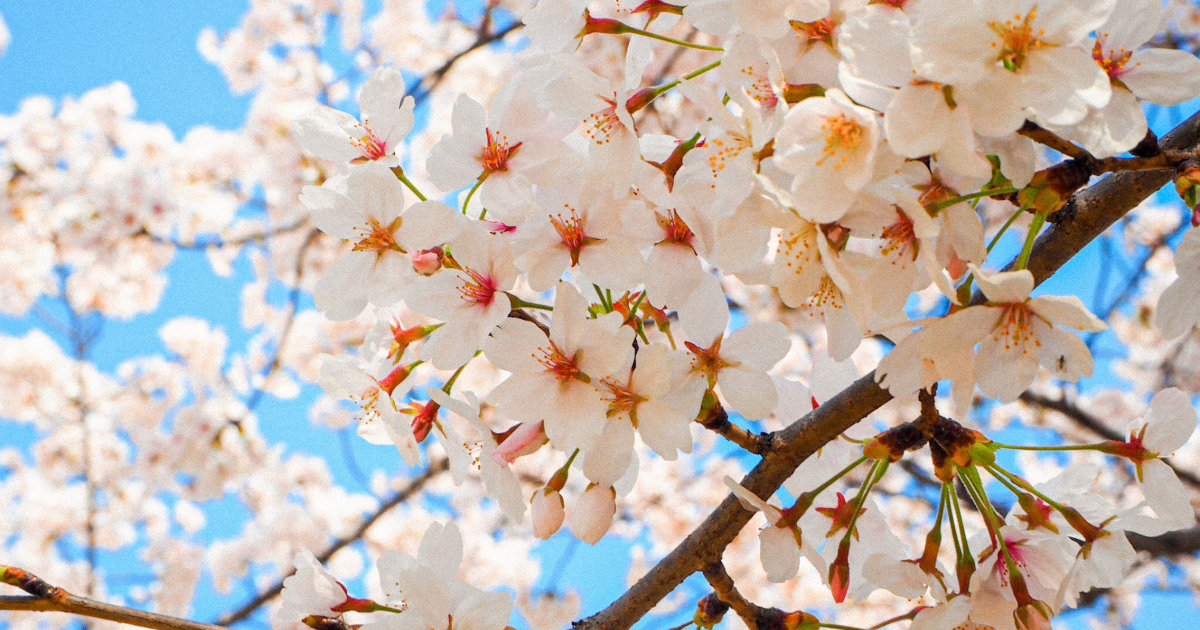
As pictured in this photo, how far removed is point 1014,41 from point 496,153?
48 cm

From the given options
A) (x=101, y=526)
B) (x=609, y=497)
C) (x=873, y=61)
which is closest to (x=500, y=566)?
(x=101, y=526)

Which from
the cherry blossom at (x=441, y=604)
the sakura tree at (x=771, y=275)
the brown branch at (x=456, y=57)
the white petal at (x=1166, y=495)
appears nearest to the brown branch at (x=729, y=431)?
the sakura tree at (x=771, y=275)

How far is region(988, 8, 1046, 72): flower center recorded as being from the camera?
63 centimetres

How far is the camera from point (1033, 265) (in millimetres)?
889

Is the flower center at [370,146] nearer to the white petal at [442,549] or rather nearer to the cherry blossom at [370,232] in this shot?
the cherry blossom at [370,232]

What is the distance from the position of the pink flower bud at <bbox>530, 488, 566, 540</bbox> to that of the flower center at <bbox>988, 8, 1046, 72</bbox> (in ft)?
2.13

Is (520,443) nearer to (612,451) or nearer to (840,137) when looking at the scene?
(612,451)

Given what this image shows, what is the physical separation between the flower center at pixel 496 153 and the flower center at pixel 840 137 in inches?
13.2

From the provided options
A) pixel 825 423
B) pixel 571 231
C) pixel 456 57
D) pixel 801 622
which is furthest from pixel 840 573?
pixel 456 57

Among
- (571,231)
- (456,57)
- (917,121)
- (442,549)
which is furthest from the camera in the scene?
(456,57)

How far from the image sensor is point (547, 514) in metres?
0.98

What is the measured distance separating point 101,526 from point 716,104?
7518 millimetres

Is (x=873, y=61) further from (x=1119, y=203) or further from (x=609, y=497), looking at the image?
(x=609, y=497)

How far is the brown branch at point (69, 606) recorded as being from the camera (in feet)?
2.94
